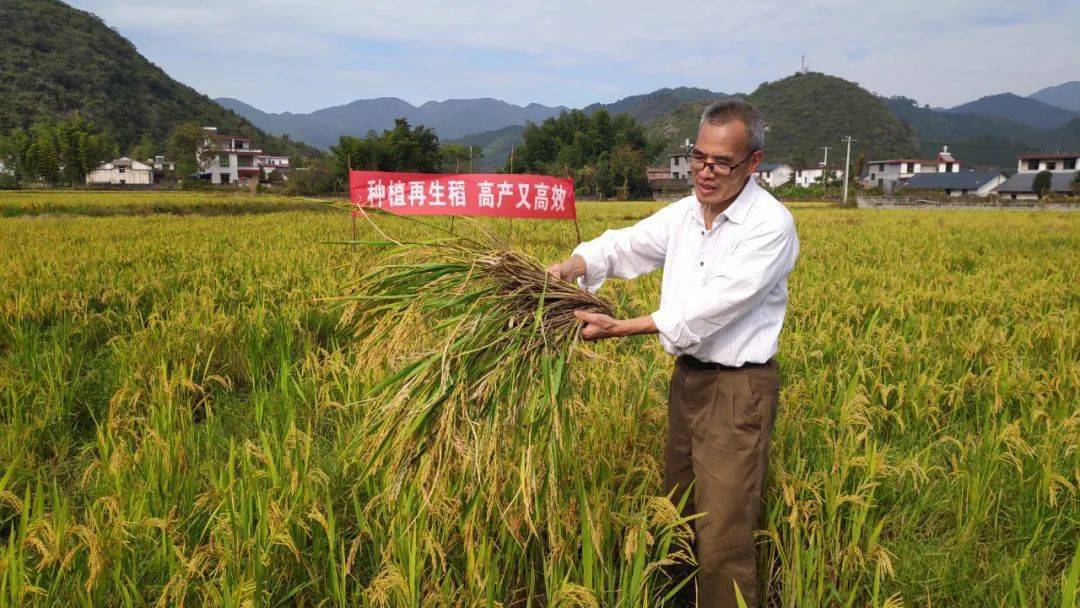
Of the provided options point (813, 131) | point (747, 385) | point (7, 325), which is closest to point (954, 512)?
point (747, 385)

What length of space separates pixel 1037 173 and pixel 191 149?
70160mm

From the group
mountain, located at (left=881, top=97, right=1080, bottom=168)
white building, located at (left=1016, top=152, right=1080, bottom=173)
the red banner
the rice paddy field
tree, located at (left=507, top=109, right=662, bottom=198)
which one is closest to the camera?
the rice paddy field

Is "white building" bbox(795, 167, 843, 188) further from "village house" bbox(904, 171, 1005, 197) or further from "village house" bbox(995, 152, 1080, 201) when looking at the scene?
"village house" bbox(995, 152, 1080, 201)

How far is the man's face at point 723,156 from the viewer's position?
174 centimetres

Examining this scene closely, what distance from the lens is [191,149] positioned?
5150cm

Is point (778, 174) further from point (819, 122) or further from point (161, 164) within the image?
point (161, 164)

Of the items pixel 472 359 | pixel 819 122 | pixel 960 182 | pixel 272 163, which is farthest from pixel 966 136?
pixel 472 359

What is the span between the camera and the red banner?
4477 mm

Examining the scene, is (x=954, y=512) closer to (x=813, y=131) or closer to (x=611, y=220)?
(x=611, y=220)

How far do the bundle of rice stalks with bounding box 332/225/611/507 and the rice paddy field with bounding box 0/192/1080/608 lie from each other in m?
0.02

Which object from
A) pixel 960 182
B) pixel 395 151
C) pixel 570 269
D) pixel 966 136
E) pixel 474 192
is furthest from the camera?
pixel 966 136

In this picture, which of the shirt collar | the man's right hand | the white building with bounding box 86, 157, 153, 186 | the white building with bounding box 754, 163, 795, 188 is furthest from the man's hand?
the white building with bounding box 754, 163, 795, 188

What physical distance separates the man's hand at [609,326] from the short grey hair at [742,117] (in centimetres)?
59

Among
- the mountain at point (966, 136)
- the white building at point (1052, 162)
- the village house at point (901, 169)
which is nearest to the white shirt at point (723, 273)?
the white building at point (1052, 162)
